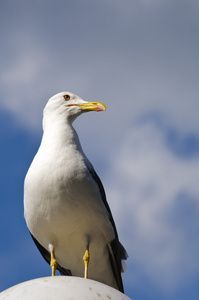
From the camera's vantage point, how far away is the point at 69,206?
7160 millimetres

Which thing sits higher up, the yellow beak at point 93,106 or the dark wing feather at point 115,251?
the yellow beak at point 93,106

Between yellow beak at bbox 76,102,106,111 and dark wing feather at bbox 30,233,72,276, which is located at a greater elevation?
yellow beak at bbox 76,102,106,111

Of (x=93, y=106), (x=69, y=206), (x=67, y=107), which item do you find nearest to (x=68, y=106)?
(x=67, y=107)

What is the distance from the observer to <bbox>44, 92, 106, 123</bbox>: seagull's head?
8.29 m

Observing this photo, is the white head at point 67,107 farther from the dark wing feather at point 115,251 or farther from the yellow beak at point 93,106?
the dark wing feather at point 115,251

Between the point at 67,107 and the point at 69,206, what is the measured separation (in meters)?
1.95

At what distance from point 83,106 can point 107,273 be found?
9.32 ft

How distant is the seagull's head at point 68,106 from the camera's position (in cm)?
829

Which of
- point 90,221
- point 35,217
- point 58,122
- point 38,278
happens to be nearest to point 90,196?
point 90,221

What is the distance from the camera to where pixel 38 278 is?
4.72 m

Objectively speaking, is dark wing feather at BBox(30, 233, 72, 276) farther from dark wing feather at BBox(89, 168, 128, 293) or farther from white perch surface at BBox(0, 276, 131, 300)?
white perch surface at BBox(0, 276, 131, 300)

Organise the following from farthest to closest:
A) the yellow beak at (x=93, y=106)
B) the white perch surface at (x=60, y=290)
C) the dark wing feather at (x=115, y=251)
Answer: the yellow beak at (x=93, y=106) < the dark wing feather at (x=115, y=251) < the white perch surface at (x=60, y=290)

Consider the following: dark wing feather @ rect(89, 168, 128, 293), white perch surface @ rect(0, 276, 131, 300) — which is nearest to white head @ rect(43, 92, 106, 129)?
dark wing feather @ rect(89, 168, 128, 293)

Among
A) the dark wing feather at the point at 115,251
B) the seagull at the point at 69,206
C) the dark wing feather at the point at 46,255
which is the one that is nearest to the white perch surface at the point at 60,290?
the seagull at the point at 69,206
